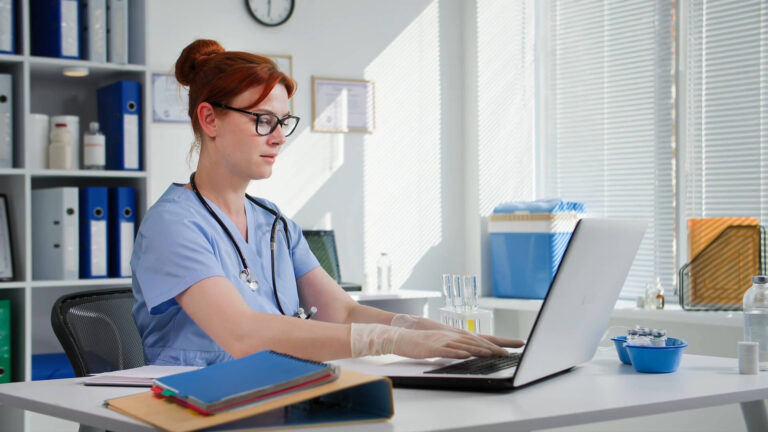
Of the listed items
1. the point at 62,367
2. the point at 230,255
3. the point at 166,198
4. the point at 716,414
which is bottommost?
the point at 716,414

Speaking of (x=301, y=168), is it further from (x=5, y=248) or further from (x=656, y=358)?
(x=656, y=358)

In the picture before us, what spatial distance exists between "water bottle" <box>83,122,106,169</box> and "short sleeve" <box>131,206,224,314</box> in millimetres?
1301

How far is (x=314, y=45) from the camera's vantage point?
12.6ft

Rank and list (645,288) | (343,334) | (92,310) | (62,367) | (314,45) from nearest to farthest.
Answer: (343,334), (92,310), (62,367), (645,288), (314,45)

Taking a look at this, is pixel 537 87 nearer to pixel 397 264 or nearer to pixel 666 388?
pixel 397 264

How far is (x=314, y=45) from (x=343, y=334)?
2.59 m

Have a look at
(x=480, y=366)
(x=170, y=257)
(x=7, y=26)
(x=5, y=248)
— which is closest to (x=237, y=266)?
(x=170, y=257)

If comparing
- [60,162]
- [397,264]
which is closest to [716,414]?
[397,264]

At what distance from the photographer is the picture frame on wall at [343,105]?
12.5 feet

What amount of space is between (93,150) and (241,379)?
1.98 m

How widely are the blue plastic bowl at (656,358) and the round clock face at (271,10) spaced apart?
8.59 feet

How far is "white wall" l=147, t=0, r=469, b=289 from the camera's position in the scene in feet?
11.8

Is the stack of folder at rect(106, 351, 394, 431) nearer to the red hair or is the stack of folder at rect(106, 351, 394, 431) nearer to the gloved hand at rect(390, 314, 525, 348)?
the gloved hand at rect(390, 314, 525, 348)

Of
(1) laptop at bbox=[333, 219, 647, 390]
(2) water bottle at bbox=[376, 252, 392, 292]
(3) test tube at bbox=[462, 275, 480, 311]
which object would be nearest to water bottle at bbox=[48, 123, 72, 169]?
(2) water bottle at bbox=[376, 252, 392, 292]
